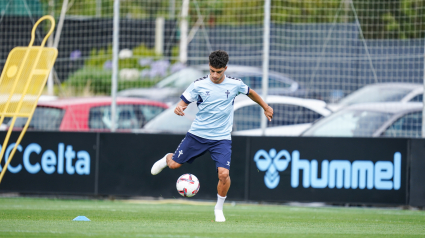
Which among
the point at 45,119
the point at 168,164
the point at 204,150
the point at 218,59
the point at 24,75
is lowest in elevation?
the point at 168,164

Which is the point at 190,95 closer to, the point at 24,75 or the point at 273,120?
the point at 24,75

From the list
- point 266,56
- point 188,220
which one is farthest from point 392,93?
point 188,220

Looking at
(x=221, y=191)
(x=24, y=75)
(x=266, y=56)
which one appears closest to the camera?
(x=221, y=191)

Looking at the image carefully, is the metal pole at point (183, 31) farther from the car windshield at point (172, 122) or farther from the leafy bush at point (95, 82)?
the car windshield at point (172, 122)

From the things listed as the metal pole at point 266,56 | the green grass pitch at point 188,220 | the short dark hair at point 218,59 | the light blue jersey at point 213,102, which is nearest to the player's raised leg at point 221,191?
the green grass pitch at point 188,220

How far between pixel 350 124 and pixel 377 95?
2.19 m

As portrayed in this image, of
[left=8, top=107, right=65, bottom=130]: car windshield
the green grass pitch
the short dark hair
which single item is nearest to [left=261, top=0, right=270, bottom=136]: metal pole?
the green grass pitch

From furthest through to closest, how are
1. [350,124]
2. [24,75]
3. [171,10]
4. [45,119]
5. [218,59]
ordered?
[171,10] → [45,119] → [350,124] → [24,75] → [218,59]

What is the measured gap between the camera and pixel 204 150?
8102mm

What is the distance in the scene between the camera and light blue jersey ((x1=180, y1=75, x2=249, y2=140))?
7.86m

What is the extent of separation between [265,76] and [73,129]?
3728mm

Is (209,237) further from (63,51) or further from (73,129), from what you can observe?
(63,51)

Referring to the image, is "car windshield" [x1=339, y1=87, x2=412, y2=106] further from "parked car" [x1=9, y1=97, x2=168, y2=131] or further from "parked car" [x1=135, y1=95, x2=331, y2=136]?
"parked car" [x1=9, y1=97, x2=168, y2=131]

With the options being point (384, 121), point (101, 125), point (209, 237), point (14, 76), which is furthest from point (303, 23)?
point (209, 237)
